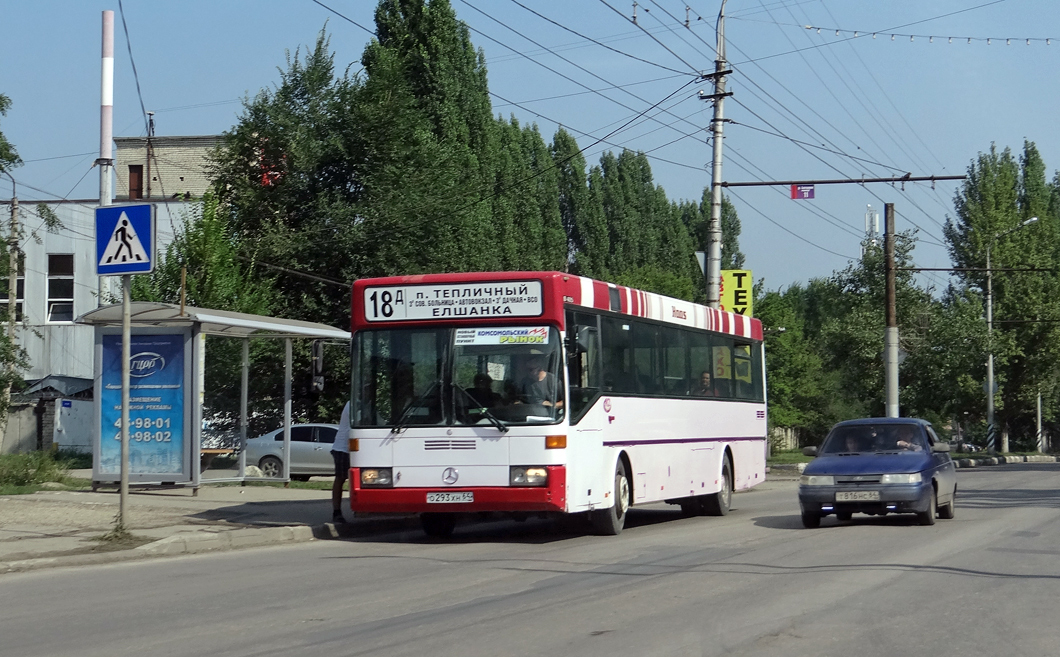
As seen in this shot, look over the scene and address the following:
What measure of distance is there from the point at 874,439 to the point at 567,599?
918cm

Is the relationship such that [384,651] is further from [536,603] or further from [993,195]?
[993,195]

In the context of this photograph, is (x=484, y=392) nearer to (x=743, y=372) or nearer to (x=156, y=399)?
(x=156, y=399)

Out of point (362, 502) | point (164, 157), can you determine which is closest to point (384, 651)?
point (362, 502)

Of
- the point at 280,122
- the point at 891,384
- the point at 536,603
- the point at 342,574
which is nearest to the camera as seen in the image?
the point at 536,603

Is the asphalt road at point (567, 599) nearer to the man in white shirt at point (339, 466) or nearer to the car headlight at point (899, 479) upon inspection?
the man in white shirt at point (339, 466)

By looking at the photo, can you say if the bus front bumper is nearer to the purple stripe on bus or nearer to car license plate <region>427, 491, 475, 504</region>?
car license plate <region>427, 491, 475, 504</region>

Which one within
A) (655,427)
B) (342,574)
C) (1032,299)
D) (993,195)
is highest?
(993,195)

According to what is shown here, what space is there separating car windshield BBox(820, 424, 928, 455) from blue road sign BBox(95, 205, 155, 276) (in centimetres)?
967

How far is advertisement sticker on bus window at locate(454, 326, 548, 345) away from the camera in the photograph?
14.3 m

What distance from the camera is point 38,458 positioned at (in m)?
22.0

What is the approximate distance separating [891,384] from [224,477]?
22.6 metres

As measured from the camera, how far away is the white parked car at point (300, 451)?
1179 inches

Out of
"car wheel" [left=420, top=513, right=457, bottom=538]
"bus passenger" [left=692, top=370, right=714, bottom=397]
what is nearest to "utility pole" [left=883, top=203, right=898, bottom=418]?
"bus passenger" [left=692, top=370, right=714, bottom=397]

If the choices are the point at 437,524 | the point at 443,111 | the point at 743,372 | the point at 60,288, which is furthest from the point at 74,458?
the point at 437,524
